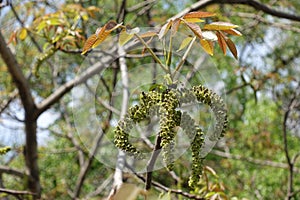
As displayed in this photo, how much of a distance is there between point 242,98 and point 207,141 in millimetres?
6242

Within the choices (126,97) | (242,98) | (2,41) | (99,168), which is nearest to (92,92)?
(126,97)

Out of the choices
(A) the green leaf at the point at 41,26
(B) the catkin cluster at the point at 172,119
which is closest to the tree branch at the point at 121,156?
(B) the catkin cluster at the point at 172,119

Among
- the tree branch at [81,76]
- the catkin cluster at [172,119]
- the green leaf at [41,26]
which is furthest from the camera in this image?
the tree branch at [81,76]

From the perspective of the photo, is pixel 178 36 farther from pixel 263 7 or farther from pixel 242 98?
pixel 242 98

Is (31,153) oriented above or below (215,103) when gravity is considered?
below

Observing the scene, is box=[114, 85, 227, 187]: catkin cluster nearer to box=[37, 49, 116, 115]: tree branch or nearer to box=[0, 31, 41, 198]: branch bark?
box=[0, 31, 41, 198]: branch bark

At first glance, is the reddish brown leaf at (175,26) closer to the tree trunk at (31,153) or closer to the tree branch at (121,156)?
the tree branch at (121,156)

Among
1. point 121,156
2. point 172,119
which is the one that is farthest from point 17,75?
point 172,119

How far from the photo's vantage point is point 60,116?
17.2 ft

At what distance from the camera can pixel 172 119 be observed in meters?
0.79

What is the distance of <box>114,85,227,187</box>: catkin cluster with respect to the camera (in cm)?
80

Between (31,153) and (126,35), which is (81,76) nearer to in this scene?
(31,153)

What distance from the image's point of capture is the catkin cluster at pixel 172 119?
80 cm

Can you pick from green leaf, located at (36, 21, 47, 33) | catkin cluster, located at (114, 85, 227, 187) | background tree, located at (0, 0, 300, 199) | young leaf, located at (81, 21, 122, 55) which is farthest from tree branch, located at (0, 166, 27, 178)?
catkin cluster, located at (114, 85, 227, 187)
